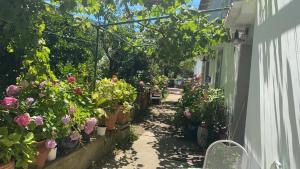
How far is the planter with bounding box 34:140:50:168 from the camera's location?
4.75 meters

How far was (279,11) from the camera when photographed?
154 inches

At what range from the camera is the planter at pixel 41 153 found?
4750mm

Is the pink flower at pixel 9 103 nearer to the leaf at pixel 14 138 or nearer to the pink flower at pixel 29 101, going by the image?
the pink flower at pixel 29 101

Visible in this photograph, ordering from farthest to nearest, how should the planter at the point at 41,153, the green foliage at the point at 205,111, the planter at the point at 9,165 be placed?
the green foliage at the point at 205,111, the planter at the point at 41,153, the planter at the point at 9,165

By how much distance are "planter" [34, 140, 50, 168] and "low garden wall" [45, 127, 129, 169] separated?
0.16 m

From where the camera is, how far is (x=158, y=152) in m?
8.55

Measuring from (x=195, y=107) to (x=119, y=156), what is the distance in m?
2.83

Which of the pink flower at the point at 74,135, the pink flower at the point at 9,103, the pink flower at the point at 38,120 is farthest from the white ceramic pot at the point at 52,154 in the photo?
the pink flower at the point at 9,103

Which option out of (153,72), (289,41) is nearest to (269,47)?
(289,41)

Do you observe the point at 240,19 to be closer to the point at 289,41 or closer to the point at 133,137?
the point at 289,41

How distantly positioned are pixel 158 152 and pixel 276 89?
5108 mm

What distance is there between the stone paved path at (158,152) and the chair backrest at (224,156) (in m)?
2.83

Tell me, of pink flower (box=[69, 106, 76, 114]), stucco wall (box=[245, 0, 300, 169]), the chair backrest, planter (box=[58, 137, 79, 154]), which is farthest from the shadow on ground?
the chair backrest

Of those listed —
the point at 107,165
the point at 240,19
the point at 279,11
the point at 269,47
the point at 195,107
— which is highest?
the point at 240,19
